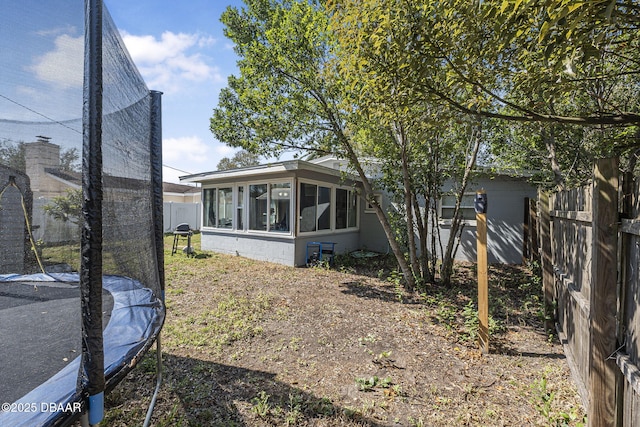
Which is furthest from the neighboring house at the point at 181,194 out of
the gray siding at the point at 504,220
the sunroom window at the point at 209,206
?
the gray siding at the point at 504,220

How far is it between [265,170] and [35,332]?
590 centimetres

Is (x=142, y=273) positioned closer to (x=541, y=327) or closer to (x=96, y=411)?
(x=96, y=411)

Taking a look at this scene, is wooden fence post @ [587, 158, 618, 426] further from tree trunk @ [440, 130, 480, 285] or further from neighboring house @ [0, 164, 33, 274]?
tree trunk @ [440, 130, 480, 285]

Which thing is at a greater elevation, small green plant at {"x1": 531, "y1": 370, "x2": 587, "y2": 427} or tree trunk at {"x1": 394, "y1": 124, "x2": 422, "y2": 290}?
tree trunk at {"x1": 394, "y1": 124, "x2": 422, "y2": 290}

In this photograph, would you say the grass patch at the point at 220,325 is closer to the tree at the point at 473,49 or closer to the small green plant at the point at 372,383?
the small green plant at the point at 372,383

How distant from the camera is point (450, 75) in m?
2.66

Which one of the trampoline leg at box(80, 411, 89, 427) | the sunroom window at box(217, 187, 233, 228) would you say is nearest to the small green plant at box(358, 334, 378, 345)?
the trampoline leg at box(80, 411, 89, 427)

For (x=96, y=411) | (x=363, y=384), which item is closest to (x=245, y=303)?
A: (x=363, y=384)

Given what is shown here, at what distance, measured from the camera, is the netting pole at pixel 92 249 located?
1.26 m

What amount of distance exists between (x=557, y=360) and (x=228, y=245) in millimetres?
8349

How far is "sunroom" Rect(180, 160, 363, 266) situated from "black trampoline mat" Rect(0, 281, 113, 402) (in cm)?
517

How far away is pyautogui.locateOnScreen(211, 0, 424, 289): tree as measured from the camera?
211 inches

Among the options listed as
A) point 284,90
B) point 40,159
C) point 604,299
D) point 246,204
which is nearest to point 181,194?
point 246,204

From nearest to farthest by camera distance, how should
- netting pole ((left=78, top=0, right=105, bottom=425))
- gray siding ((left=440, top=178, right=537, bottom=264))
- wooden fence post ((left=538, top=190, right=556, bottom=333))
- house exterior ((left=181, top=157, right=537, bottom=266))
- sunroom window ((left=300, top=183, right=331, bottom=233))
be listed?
netting pole ((left=78, top=0, right=105, bottom=425)) → wooden fence post ((left=538, top=190, right=556, bottom=333)) → house exterior ((left=181, top=157, right=537, bottom=266)) → sunroom window ((left=300, top=183, right=331, bottom=233)) → gray siding ((left=440, top=178, right=537, bottom=264))
